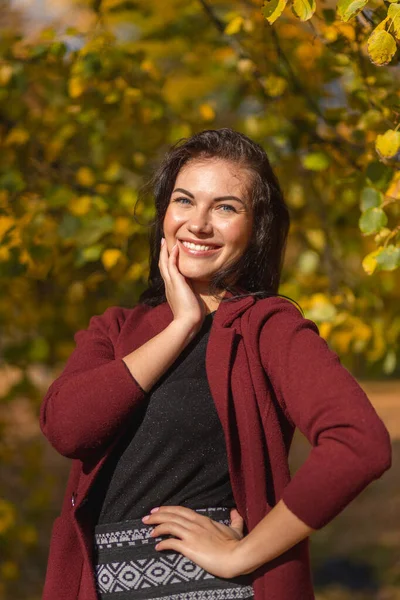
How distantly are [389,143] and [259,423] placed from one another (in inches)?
34.6

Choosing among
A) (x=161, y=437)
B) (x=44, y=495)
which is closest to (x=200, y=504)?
(x=161, y=437)

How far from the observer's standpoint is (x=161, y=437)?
191 cm

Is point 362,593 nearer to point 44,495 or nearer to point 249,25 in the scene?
point 44,495

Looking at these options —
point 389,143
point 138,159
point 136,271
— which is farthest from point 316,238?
point 389,143

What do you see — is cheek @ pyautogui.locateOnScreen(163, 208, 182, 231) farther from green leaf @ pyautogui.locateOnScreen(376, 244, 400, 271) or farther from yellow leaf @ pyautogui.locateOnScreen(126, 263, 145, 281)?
yellow leaf @ pyautogui.locateOnScreen(126, 263, 145, 281)

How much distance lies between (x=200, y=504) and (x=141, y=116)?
7.73 ft

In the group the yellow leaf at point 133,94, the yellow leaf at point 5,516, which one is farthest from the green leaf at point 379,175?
the yellow leaf at point 5,516

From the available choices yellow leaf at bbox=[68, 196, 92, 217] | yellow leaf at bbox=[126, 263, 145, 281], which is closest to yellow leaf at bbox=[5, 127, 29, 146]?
yellow leaf at bbox=[68, 196, 92, 217]

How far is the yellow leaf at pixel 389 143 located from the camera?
2.28m

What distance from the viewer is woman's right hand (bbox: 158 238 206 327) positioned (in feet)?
6.38

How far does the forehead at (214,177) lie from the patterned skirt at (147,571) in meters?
0.73

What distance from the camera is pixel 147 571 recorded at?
6.20 feet

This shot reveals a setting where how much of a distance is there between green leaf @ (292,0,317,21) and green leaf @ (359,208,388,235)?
1.94 ft

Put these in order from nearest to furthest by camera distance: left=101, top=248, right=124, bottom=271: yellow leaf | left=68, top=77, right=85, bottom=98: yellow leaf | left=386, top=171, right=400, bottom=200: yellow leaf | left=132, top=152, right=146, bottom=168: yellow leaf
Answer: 1. left=386, top=171, right=400, bottom=200: yellow leaf
2. left=101, top=248, right=124, bottom=271: yellow leaf
3. left=68, top=77, right=85, bottom=98: yellow leaf
4. left=132, top=152, right=146, bottom=168: yellow leaf
